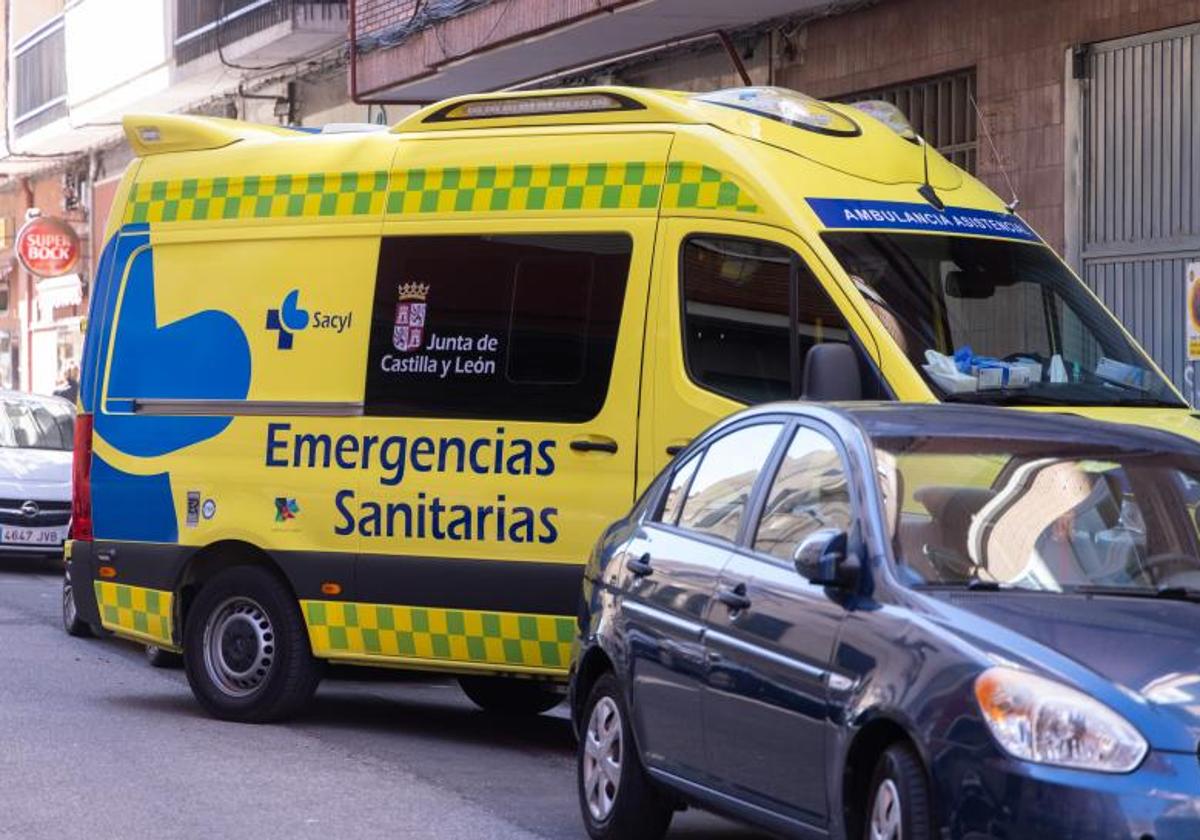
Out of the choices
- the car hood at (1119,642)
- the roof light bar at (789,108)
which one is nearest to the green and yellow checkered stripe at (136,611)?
the roof light bar at (789,108)

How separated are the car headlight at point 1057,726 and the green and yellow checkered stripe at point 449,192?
4.53m

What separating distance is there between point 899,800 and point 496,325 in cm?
494

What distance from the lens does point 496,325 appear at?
34.8 ft

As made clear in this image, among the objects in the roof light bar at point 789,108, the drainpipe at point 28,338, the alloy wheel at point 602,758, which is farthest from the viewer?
the drainpipe at point 28,338

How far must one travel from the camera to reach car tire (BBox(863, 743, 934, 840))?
5910mm

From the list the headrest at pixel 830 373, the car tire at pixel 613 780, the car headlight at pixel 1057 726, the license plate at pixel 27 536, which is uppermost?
the headrest at pixel 830 373

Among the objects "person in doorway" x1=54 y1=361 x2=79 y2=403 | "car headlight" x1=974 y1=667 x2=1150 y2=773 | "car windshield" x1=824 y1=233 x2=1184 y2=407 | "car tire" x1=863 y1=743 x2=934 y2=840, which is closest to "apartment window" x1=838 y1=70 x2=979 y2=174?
"car windshield" x1=824 y1=233 x2=1184 y2=407

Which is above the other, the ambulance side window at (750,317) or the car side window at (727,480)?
the ambulance side window at (750,317)

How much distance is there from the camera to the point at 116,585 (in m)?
11.8

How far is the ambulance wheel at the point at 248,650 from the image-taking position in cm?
1109

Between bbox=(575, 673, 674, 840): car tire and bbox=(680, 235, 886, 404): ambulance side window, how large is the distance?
2133mm

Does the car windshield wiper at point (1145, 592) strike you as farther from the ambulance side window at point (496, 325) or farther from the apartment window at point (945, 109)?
the apartment window at point (945, 109)

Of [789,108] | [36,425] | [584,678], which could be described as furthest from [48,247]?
[584,678]

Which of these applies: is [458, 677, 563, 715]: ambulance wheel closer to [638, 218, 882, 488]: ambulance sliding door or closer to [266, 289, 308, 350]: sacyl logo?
[266, 289, 308, 350]: sacyl logo
